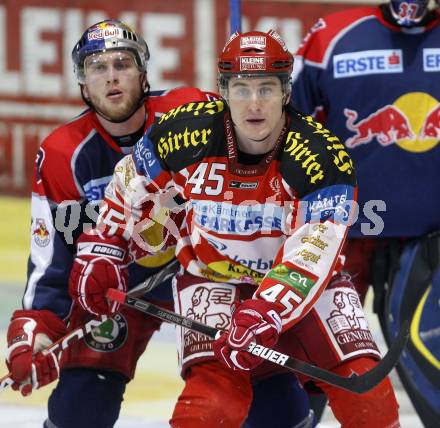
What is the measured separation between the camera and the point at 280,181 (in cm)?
411

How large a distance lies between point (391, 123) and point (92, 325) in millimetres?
1332

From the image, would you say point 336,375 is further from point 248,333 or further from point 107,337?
point 107,337

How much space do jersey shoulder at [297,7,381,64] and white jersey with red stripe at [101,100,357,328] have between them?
1.02 metres

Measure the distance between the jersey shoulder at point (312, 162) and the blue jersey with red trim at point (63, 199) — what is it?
0.85 metres

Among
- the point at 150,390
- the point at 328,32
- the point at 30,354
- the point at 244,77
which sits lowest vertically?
the point at 150,390

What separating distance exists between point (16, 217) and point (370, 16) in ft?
14.3

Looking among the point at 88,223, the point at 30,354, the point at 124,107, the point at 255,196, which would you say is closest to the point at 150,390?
the point at 88,223

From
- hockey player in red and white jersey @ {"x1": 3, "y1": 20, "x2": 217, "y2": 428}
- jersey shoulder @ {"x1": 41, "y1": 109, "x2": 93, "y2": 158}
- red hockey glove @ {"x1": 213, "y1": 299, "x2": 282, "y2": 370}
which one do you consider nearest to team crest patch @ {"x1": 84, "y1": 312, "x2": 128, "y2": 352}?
hockey player in red and white jersey @ {"x1": 3, "y1": 20, "x2": 217, "y2": 428}

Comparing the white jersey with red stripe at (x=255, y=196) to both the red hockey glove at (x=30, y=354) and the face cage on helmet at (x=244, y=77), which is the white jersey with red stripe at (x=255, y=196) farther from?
the red hockey glove at (x=30, y=354)

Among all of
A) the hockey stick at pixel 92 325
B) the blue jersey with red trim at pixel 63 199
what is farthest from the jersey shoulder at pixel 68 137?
the hockey stick at pixel 92 325

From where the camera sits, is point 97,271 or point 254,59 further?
point 97,271

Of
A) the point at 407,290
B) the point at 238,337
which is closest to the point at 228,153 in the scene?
the point at 238,337

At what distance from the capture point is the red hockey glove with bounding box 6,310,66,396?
4504 millimetres

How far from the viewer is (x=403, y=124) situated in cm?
518
